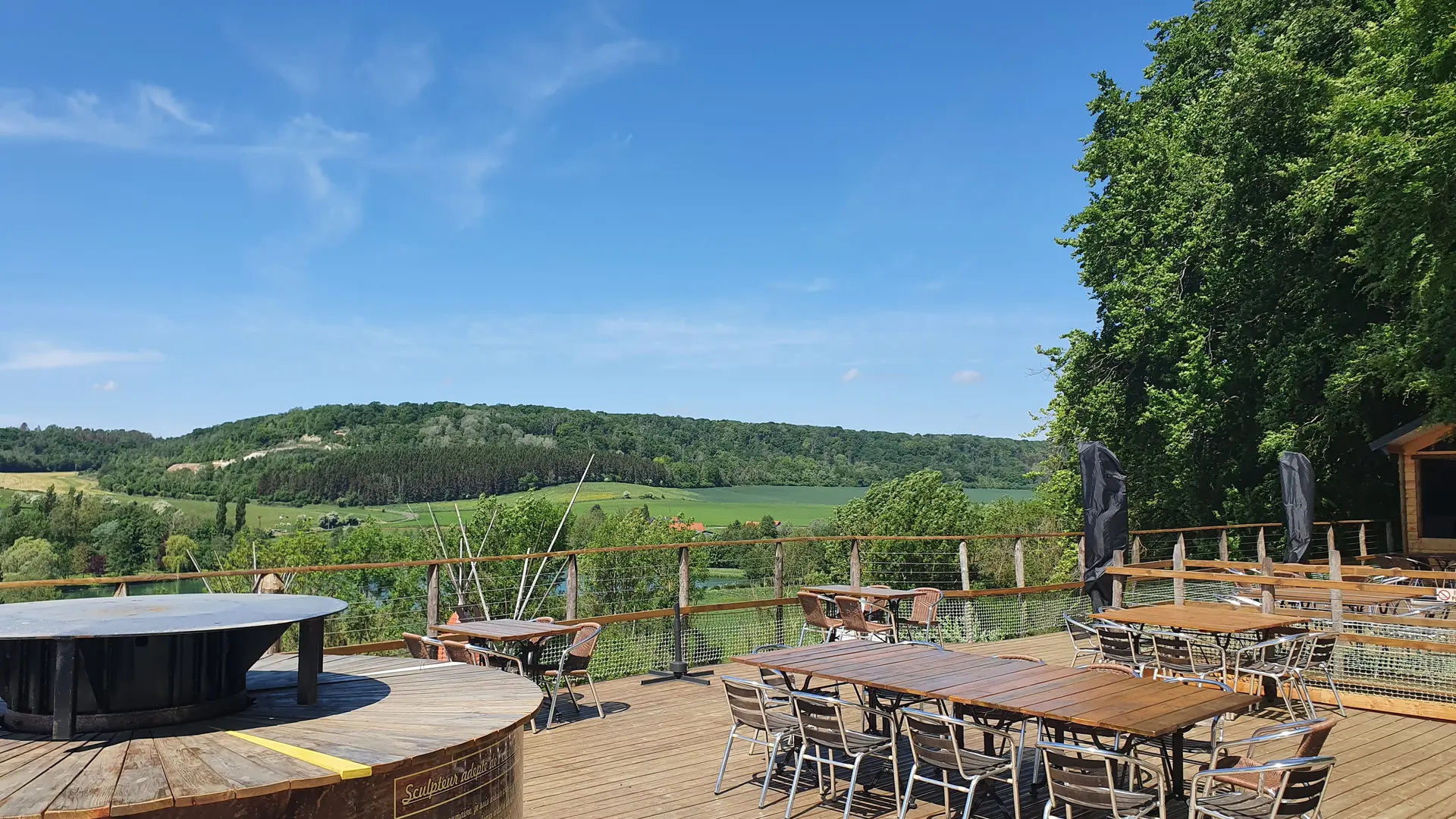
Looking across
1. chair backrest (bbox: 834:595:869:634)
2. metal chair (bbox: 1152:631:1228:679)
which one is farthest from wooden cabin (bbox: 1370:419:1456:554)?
chair backrest (bbox: 834:595:869:634)

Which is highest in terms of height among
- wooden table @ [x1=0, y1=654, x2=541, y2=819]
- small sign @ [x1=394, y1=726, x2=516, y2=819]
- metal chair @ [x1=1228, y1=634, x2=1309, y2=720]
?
wooden table @ [x1=0, y1=654, x2=541, y2=819]

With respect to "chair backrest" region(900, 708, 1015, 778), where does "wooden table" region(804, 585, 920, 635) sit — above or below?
above

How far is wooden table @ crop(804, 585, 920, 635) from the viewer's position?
8.50 meters

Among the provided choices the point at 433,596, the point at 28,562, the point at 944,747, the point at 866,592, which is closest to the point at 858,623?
the point at 866,592

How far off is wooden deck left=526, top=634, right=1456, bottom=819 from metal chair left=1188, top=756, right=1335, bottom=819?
32.9 inches

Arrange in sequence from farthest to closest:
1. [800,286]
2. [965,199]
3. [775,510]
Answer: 1. [775,510]
2. [800,286]
3. [965,199]

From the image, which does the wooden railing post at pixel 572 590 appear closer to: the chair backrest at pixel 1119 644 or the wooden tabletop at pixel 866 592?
the wooden tabletop at pixel 866 592

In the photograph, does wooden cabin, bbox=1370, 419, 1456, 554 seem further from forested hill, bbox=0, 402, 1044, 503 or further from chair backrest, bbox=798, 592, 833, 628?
forested hill, bbox=0, 402, 1044, 503

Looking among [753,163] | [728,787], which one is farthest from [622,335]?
[728,787]

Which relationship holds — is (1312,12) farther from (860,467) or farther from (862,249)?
(860,467)

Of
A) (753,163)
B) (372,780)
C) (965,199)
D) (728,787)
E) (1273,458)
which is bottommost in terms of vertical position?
(728,787)

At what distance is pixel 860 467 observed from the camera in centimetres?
7375

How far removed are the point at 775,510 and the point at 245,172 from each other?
150ft

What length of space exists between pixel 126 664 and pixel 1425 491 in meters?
19.1
